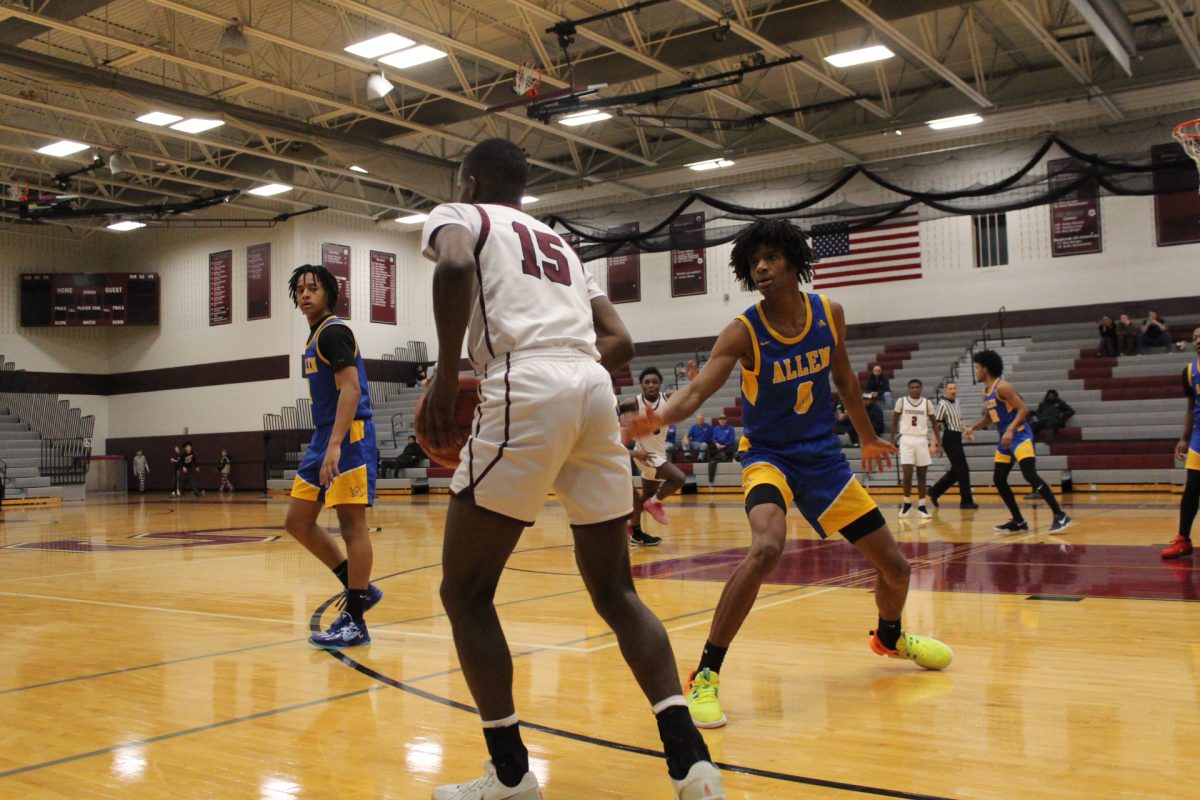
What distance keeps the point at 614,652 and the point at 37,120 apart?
2059 cm

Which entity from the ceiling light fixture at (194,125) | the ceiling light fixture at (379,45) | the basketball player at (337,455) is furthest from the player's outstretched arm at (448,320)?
the ceiling light fixture at (194,125)

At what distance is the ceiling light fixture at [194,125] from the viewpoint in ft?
62.3

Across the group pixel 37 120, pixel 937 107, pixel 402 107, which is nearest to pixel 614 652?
pixel 402 107

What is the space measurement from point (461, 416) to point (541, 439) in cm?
31

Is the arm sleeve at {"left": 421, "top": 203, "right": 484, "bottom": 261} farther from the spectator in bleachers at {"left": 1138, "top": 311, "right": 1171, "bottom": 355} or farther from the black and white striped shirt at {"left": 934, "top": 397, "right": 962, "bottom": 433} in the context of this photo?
the spectator in bleachers at {"left": 1138, "top": 311, "right": 1171, "bottom": 355}

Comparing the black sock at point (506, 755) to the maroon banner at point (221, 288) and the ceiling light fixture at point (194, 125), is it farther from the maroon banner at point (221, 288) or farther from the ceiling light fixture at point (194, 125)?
the maroon banner at point (221, 288)

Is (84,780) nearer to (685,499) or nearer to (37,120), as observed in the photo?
(685,499)

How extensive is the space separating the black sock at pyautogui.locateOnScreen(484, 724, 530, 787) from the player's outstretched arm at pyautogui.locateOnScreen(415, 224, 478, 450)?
73 cm

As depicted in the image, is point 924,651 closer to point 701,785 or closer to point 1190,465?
point 701,785

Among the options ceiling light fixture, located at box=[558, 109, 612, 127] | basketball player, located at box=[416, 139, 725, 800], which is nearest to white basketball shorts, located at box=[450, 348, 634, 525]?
basketball player, located at box=[416, 139, 725, 800]

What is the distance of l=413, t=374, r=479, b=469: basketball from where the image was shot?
8.93 ft

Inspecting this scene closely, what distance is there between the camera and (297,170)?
78.5 feet

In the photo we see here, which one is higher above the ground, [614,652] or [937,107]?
[937,107]

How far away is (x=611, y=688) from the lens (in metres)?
3.99
